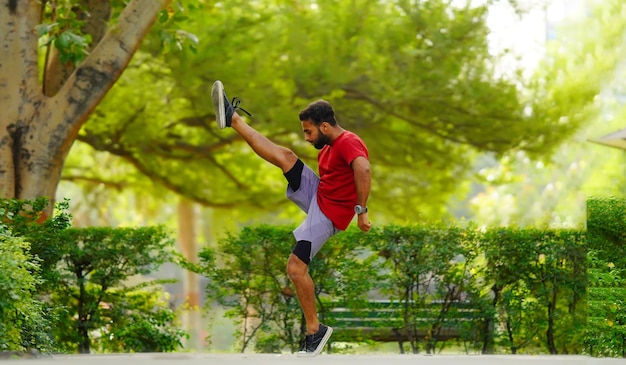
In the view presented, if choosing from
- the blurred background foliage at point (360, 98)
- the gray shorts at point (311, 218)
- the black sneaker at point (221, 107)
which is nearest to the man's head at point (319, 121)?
the gray shorts at point (311, 218)

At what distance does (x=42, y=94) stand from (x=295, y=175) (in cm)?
373

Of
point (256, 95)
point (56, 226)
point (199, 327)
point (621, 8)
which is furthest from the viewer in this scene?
point (199, 327)

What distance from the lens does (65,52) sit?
32.9ft

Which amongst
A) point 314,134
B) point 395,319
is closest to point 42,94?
point 314,134

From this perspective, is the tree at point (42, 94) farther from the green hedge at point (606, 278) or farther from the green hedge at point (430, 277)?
the green hedge at point (606, 278)

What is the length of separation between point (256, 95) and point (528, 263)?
32.3ft

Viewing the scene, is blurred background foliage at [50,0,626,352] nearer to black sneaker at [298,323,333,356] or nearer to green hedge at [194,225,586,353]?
green hedge at [194,225,586,353]

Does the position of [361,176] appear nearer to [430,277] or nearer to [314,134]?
[314,134]

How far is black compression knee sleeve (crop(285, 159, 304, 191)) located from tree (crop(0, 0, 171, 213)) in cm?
311

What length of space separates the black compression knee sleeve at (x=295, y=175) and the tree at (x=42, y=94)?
3.11 m

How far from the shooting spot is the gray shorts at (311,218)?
7.63m

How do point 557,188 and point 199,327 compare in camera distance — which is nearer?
point 199,327

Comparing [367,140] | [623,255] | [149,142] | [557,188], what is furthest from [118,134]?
[557,188]

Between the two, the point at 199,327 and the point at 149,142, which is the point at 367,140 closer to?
the point at 149,142
